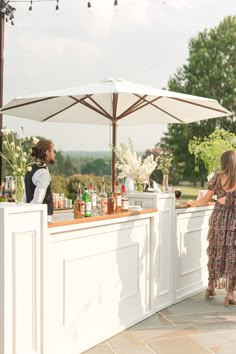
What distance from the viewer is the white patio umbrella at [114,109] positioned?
7.05 m

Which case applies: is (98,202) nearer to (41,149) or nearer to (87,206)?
(87,206)

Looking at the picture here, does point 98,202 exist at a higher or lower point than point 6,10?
lower

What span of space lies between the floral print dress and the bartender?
1984mm

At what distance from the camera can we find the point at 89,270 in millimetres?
4555

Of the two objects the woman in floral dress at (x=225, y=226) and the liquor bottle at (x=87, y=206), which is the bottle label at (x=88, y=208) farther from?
the woman in floral dress at (x=225, y=226)

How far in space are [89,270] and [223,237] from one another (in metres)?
1.83

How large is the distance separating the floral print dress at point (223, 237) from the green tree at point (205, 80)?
20809mm

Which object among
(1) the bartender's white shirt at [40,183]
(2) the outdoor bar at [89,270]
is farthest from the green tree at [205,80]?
(1) the bartender's white shirt at [40,183]

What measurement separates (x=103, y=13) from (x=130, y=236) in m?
23.6

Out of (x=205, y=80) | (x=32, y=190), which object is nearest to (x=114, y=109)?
(x=32, y=190)

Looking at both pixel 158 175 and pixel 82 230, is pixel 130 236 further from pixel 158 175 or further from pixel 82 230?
pixel 158 175

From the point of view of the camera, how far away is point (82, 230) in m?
4.47

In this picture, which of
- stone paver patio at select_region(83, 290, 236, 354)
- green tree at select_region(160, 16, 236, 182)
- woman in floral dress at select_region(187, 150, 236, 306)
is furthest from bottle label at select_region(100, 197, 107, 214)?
green tree at select_region(160, 16, 236, 182)

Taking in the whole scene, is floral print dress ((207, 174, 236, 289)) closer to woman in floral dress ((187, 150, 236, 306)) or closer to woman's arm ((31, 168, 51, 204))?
woman in floral dress ((187, 150, 236, 306))
